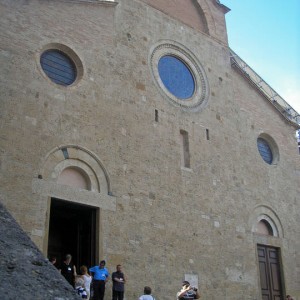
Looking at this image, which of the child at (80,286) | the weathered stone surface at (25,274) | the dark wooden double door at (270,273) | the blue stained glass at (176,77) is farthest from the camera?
the blue stained glass at (176,77)

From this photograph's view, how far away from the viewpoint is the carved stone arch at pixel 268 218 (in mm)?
15701

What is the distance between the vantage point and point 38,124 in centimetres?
1111

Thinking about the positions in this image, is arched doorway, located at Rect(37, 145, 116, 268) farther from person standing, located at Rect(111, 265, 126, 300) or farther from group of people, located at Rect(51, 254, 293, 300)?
person standing, located at Rect(111, 265, 126, 300)

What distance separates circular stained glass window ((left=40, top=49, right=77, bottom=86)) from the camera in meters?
12.2

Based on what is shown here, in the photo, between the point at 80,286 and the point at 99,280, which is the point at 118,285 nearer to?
the point at 99,280

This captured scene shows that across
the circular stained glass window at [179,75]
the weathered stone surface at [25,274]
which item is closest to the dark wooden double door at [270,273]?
the circular stained glass window at [179,75]

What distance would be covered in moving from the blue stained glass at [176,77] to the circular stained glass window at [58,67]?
136 inches

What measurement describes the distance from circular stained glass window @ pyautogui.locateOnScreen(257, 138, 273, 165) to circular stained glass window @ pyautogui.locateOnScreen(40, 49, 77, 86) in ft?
26.8

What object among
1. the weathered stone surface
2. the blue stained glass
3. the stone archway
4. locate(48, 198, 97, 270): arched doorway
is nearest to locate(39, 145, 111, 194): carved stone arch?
the stone archway

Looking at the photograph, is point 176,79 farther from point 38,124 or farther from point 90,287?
point 90,287

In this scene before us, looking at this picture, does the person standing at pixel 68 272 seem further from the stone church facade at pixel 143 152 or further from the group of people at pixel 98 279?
the stone church facade at pixel 143 152

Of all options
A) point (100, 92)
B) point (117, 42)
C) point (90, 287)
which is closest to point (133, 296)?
point (90, 287)

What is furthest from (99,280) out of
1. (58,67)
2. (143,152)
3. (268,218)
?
(268,218)

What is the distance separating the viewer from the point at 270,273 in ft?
50.4
